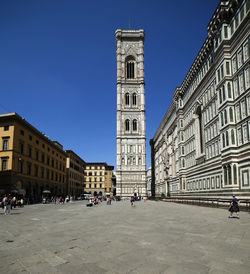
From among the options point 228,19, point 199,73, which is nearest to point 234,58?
point 228,19

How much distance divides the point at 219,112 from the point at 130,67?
227 ft

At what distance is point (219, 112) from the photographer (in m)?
29.7

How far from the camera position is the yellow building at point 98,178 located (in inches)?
4857

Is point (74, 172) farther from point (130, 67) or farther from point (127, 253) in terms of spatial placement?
point (127, 253)

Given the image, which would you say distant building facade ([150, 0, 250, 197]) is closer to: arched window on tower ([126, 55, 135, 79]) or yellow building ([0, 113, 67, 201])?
yellow building ([0, 113, 67, 201])

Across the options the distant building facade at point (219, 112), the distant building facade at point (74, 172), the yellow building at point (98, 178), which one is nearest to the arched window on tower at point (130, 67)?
the distant building facade at point (74, 172)

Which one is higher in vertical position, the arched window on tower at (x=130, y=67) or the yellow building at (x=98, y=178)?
the arched window on tower at (x=130, y=67)

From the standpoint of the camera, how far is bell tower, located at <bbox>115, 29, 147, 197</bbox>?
8412cm

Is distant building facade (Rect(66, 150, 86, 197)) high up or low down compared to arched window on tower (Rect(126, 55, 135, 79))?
down

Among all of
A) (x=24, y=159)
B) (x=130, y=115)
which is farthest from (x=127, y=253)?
(x=130, y=115)

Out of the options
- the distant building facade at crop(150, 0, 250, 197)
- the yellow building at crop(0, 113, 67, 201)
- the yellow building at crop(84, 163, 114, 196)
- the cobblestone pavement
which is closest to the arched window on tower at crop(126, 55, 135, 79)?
the yellow building at crop(0, 113, 67, 201)

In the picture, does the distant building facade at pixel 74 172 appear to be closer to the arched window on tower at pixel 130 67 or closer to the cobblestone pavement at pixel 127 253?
the arched window on tower at pixel 130 67

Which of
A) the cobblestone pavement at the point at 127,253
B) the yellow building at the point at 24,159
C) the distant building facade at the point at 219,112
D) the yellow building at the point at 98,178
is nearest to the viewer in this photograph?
the cobblestone pavement at the point at 127,253

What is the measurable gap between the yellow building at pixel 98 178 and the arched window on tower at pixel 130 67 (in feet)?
156
